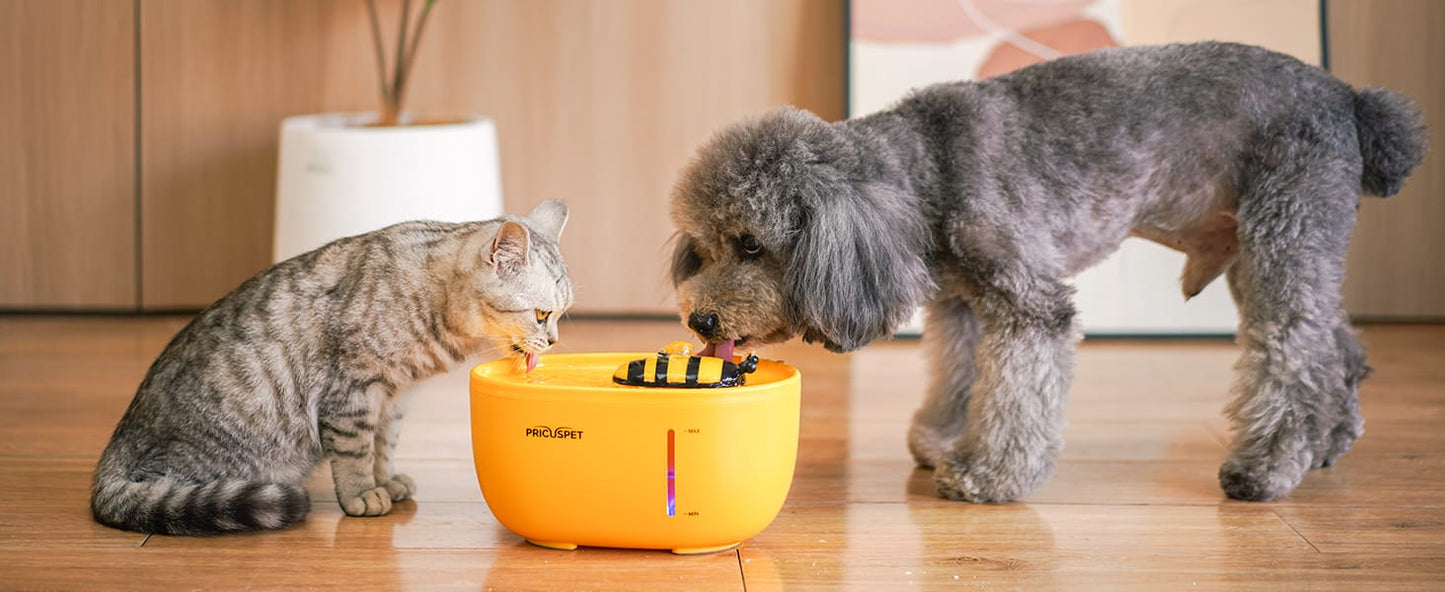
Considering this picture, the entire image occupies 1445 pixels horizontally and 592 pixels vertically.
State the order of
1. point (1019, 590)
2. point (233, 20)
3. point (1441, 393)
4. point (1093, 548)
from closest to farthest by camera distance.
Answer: point (1019, 590)
point (1093, 548)
point (1441, 393)
point (233, 20)

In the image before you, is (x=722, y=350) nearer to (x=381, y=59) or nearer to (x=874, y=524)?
(x=874, y=524)

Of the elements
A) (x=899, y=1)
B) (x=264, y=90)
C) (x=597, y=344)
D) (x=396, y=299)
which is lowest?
(x=597, y=344)

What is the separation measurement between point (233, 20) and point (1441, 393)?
10.6 feet

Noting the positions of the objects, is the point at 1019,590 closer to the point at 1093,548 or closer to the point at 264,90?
the point at 1093,548

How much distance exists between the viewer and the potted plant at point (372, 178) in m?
3.55

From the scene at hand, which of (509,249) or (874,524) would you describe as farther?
(874,524)

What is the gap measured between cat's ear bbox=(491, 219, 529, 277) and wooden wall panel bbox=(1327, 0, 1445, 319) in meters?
2.74

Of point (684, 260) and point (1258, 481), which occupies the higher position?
point (684, 260)

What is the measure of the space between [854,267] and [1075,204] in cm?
45

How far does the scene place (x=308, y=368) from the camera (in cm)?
217

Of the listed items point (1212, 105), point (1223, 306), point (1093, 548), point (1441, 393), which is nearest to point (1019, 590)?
point (1093, 548)

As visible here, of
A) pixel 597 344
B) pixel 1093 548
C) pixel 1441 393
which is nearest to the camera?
pixel 1093 548

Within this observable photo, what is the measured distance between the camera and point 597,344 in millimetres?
3707

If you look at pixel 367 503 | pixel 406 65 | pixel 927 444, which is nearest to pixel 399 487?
pixel 367 503
